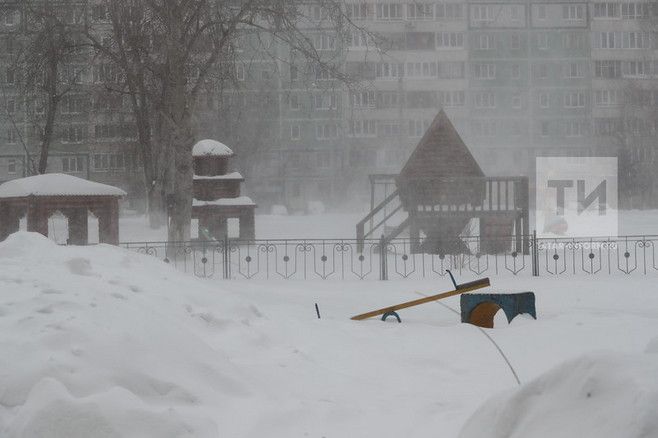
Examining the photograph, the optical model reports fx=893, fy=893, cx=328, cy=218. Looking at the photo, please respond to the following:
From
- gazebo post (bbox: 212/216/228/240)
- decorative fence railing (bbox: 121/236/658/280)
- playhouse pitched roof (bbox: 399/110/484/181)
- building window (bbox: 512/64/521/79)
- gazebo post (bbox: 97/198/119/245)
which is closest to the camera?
decorative fence railing (bbox: 121/236/658/280)

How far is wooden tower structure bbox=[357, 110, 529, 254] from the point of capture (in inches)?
915

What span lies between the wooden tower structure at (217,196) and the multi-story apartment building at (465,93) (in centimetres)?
3639

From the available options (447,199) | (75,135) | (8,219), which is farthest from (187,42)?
(75,135)

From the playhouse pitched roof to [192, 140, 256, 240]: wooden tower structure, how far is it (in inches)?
189

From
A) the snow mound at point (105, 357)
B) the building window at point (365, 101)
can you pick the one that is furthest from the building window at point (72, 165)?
the snow mound at point (105, 357)

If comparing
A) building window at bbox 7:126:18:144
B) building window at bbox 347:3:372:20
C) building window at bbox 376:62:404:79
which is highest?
building window at bbox 347:3:372:20

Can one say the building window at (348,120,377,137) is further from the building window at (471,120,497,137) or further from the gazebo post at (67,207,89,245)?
the gazebo post at (67,207,89,245)

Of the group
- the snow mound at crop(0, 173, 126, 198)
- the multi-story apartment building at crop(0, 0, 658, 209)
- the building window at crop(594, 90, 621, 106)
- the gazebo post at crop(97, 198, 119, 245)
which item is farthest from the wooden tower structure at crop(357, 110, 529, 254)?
the building window at crop(594, 90, 621, 106)

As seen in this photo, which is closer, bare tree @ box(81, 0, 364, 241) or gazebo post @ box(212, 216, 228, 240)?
bare tree @ box(81, 0, 364, 241)

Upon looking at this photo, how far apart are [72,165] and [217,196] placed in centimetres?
3978

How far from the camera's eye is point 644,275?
17.8 meters

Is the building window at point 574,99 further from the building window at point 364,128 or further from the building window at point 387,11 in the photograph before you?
the building window at point 364,128

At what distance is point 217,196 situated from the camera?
87.1 ft

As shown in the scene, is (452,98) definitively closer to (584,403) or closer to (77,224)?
(77,224)
